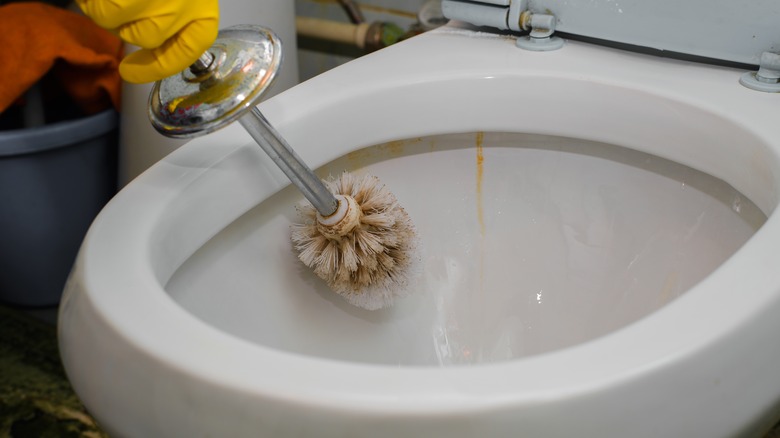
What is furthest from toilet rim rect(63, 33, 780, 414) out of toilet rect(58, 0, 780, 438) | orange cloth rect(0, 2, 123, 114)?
orange cloth rect(0, 2, 123, 114)

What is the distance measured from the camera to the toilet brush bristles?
555 millimetres

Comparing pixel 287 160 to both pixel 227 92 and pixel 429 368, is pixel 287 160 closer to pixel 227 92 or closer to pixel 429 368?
pixel 227 92

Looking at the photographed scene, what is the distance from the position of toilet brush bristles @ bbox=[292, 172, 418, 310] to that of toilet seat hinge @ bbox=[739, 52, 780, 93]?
0.28m

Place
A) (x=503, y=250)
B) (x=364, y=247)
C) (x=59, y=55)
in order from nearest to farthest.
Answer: (x=364, y=247) < (x=503, y=250) < (x=59, y=55)

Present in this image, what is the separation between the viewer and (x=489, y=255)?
68 centimetres

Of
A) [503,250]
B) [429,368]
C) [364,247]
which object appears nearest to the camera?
[429,368]

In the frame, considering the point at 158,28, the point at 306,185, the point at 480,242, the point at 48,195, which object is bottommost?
the point at 48,195

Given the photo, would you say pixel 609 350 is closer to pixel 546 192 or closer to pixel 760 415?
pixel 760 415

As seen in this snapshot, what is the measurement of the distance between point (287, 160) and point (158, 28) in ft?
0.41

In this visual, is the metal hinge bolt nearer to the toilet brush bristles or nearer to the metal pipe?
the toilet brush bristles

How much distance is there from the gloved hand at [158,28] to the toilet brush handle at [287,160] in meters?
0.05

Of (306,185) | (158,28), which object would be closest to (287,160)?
(306,185)

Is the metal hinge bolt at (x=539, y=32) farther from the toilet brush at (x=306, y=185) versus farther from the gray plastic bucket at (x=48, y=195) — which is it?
the gray plastic bucket at (x=48, y=195)

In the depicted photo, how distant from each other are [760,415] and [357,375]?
20cm
